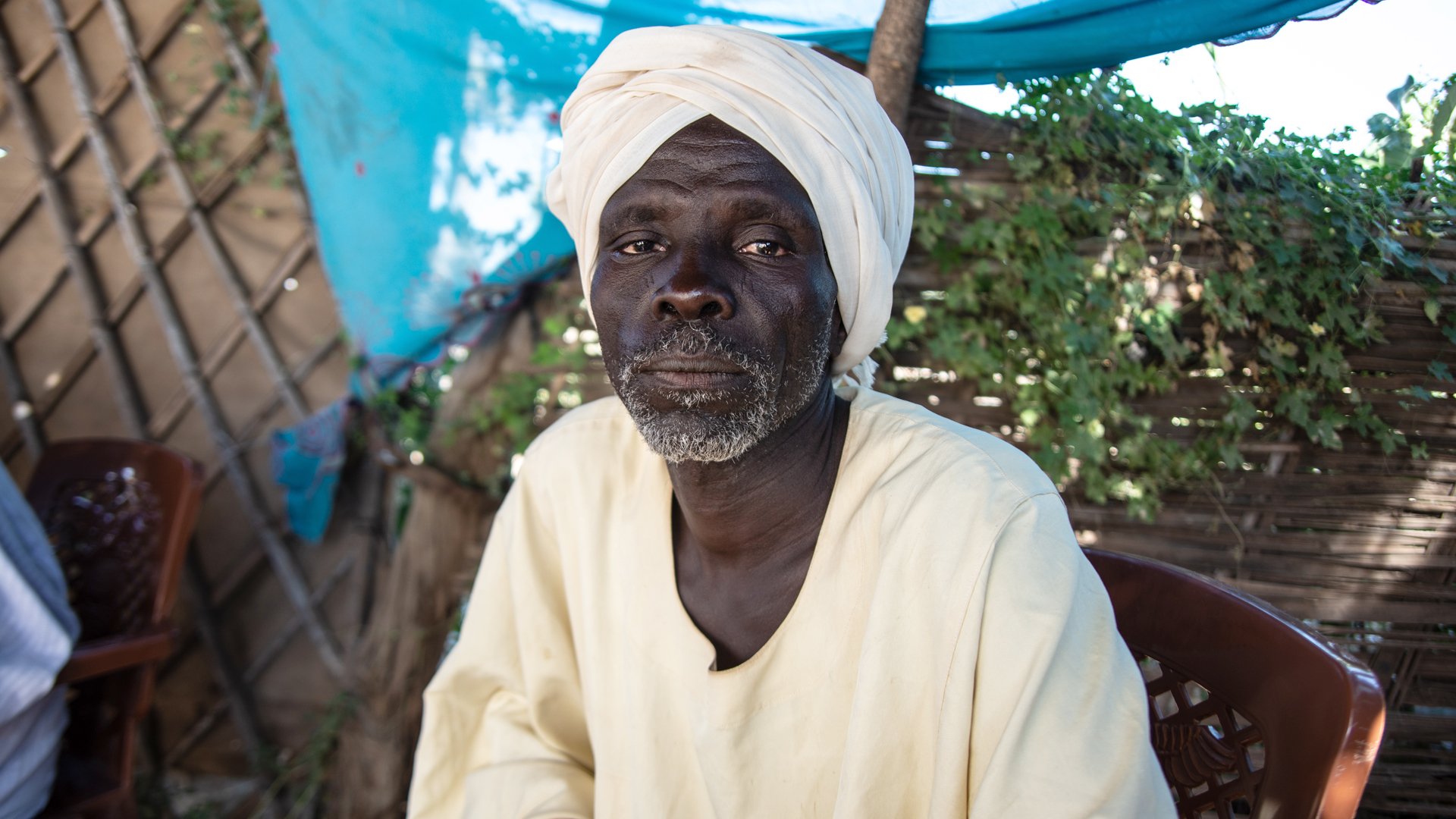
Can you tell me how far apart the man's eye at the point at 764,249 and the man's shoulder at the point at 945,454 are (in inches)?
12.7

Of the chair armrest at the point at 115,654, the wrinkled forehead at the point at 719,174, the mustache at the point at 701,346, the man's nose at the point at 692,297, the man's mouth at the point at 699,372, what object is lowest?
the chair armrest at the point at 115,654

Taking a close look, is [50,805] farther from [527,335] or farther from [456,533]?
[527,335]

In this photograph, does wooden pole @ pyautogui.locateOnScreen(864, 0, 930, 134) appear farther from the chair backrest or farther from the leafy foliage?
the chair backrest

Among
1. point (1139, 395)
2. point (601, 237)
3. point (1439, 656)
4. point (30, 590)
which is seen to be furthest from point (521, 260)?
point (1439, 656)

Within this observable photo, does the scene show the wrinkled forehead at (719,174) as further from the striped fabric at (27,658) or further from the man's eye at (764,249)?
the striped fabric at (27,658)

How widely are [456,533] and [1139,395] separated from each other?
206 centimetres

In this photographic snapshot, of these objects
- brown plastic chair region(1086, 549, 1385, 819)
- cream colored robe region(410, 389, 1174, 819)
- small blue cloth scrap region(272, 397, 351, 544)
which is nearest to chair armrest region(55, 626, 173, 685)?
small blue cloth scrap region(272, 397, 351, 544)

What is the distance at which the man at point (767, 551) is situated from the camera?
111 cm

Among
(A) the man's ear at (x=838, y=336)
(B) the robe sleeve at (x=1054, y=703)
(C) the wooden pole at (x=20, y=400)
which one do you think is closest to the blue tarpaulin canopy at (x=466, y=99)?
(A) the man's ear at (x=838, y=336)

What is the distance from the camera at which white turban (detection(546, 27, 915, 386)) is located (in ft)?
4.42

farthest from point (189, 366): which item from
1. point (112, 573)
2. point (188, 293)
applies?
point (112, 573)

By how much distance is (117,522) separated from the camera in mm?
2490

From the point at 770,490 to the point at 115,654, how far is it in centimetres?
182

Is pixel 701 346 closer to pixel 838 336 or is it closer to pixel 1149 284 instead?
pixel 838 336
